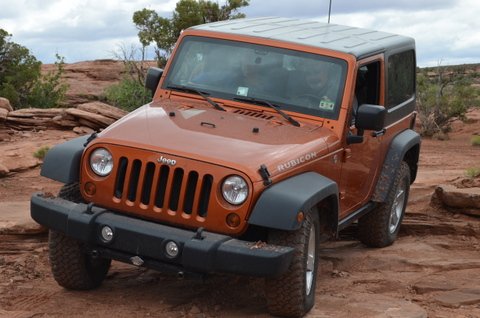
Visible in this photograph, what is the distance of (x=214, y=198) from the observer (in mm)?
5410

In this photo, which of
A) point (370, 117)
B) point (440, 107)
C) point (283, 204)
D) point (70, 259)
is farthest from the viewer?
point (440, 107)

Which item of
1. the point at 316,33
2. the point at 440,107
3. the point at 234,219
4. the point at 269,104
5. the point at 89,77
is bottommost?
the point at 440,107

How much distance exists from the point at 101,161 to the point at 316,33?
2379 mm

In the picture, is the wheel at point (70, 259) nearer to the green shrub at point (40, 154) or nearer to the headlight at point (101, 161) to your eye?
the headlight at point (101, 161)

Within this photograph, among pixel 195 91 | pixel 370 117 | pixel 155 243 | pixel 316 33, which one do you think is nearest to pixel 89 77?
pixel 316 33

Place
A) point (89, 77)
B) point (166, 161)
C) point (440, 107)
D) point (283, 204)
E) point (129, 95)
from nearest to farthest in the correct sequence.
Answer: point (283, 204)
point (166, 161)
point (129, 95)
point (440, 107)
point (89, 77)

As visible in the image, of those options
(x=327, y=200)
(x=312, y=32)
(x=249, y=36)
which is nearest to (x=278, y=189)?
(x=327, y=200)

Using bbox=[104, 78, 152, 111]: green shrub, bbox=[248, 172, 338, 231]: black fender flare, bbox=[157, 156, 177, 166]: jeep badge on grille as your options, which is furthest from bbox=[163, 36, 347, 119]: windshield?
bbox=[104, 78, 152, 111]: green shrub

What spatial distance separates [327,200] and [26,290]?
7.07 ft

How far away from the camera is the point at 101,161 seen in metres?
5.79

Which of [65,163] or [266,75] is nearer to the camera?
[65,163]

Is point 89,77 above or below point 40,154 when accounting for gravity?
above

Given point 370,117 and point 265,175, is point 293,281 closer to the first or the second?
point 265,175

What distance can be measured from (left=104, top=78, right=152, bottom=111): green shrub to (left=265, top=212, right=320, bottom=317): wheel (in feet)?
39.1
